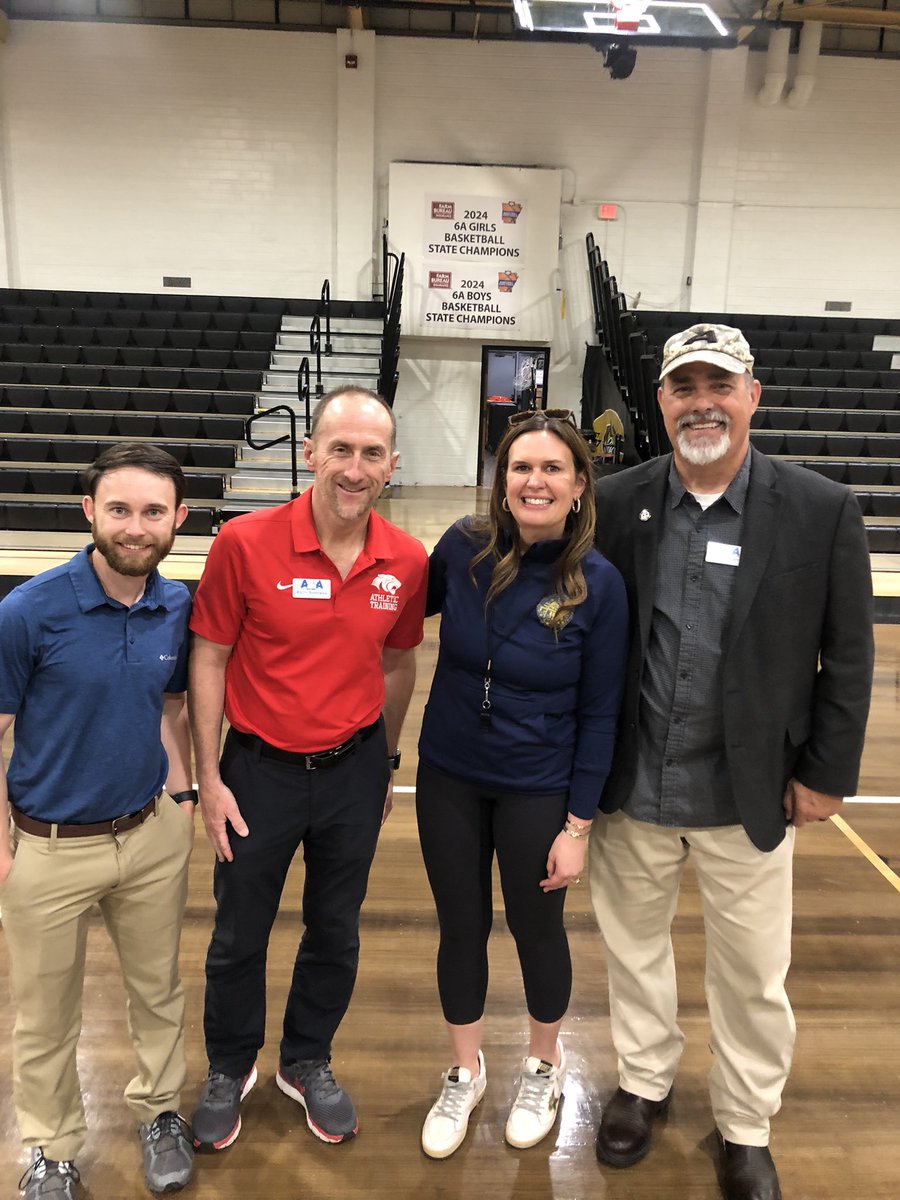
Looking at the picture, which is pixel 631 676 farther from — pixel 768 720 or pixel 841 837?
pixel 841 837

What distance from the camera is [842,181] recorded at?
995cm

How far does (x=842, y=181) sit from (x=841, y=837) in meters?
A: 9.57

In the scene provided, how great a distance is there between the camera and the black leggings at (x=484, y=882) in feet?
5.38

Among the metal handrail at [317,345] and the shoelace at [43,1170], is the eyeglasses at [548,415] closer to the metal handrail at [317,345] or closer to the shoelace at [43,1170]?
the shoelace at [43,1170]

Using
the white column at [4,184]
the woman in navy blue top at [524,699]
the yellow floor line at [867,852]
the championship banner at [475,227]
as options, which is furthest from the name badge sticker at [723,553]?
the white column at [4,184]

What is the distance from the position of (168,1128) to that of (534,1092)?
77 cm

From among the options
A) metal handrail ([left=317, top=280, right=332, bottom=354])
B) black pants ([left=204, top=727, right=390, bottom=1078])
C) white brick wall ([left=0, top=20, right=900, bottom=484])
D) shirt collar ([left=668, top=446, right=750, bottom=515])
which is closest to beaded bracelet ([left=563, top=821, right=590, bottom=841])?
black pants ([left=204, top=727, right=390, bottom=1078])

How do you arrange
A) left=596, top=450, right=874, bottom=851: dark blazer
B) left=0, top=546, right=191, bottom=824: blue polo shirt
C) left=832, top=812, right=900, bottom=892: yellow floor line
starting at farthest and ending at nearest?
left=832, top=812, right=900, bottom=892: yellow floor line, left=596, top=450, right=874, bottom=851: dark blazer, left=0, top=546, right=191, bottom=824: blue polo shirt

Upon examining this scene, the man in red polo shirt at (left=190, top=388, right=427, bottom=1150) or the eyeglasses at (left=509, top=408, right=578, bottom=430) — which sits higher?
the eyeglasses at (left=509, top=408, right=578, bottom=430)

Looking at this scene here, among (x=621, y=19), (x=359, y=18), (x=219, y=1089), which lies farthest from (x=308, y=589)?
(x=359, y=18)

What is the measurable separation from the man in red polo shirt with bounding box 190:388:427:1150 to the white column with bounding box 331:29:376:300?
9.26 meters

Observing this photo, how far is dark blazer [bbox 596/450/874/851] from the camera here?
153cm

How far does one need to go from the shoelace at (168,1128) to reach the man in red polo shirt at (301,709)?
4 centimetres

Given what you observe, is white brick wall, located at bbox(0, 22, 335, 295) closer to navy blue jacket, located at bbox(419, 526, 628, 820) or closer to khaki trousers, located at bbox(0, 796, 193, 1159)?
navy blue jacket, located at bbox(419, 526, 628, 820)
